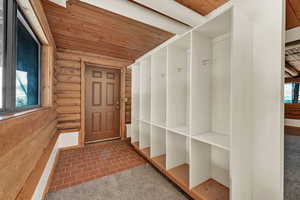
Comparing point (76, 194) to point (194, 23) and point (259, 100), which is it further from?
point (194, 23)

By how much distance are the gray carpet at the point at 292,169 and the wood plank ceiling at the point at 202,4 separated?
2.48m

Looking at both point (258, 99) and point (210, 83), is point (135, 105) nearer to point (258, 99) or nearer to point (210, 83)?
point (210, 83)

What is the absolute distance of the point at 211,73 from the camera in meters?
1.60

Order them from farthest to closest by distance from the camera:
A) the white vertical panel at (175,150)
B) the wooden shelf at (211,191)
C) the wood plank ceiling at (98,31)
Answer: the white vertical panel at (175,150) → the wood plank ceiling at (98,31) → the wooden shelf at (211,191)

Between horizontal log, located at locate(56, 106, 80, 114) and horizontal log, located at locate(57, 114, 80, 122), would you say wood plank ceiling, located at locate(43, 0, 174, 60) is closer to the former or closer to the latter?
horizontal log, located at locate(56, 106, 80, 114)

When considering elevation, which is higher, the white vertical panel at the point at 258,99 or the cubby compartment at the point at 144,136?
the white vertical panel at the point at 258,99

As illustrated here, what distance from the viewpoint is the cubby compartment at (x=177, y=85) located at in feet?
5.99

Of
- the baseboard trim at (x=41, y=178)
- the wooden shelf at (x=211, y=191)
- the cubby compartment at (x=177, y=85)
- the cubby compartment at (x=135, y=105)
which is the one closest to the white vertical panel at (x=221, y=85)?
the cubby compartment at (x=177, y=85)

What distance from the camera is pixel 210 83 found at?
1.59 meters

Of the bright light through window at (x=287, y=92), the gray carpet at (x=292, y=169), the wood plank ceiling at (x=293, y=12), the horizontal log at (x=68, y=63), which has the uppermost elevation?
the wood plank ceiling at (x=293, y=12)

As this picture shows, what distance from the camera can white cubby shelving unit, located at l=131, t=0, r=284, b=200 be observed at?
1089 mm

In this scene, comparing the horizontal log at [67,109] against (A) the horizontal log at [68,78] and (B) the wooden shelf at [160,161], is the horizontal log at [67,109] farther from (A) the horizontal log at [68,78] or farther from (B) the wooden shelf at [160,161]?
(B) the wooden shelf at [160,161]

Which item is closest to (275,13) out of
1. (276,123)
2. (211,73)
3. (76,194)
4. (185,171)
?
(211,73)

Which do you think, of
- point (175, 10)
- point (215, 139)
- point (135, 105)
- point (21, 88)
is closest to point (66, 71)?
point (21, 88)
